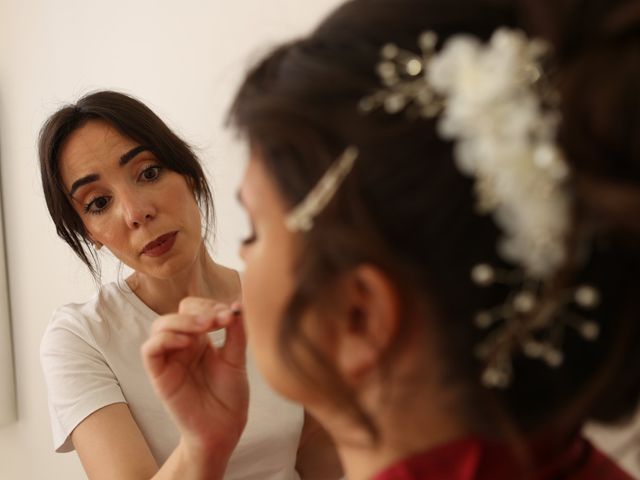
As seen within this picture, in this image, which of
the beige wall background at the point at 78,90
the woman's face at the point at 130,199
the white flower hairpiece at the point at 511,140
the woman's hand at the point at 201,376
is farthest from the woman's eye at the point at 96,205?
the white flower hairpiece at the point at 511,140

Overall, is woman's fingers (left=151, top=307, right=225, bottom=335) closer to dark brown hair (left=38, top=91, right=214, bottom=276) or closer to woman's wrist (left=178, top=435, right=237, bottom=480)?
woman's wrist (left=178, top=435, right=237, bottom=480)

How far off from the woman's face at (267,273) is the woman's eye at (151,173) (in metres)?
0.73

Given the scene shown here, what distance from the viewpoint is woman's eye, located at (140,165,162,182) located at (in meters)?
1.35

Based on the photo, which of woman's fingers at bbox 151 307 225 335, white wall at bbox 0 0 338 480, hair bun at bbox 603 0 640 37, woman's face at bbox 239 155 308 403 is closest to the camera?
Answer: hair bun at bbox 603 0 640 37

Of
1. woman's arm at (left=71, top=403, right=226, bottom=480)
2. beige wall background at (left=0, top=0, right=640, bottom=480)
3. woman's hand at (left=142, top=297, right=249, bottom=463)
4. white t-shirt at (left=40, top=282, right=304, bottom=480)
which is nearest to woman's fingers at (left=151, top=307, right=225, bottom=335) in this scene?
woman's hand at (left=142, top=297, right=249, bottom=463)

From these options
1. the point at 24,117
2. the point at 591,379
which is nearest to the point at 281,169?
the point at 591,379

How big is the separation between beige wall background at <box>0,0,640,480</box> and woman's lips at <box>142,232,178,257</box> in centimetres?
25

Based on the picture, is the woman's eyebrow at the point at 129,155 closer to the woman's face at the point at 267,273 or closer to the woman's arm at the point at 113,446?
the woman's arm at the point at 113,446

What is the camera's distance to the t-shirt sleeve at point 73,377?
1277 millimetres

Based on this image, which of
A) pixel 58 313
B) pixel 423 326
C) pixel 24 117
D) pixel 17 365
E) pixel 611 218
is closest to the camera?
pixel 611 218

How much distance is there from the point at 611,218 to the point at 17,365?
226 centimetres

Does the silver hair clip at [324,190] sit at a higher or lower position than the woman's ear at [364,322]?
higher

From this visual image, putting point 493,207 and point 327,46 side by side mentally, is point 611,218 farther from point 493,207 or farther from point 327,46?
point 327,46

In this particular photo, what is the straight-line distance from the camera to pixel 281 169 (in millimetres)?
595
